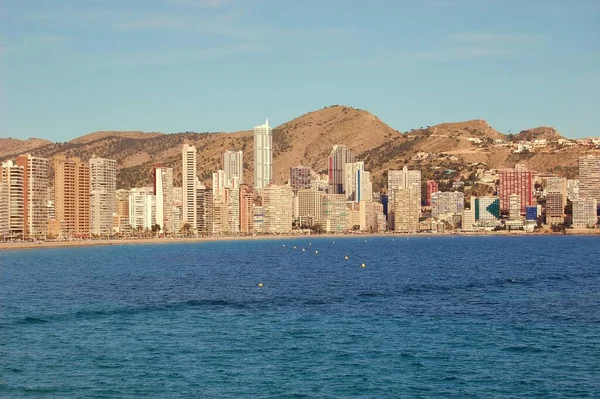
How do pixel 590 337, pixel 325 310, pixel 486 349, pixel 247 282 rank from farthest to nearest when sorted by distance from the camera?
pixel 247 282
pixel 325 310
pixel 590 337
pixel 486 349

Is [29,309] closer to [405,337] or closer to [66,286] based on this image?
[66,286]

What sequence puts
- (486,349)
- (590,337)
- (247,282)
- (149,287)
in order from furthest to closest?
(247,282) → (149,287) → (590,337) → (486,349)

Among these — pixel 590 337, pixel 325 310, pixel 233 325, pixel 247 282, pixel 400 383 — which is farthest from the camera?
pixel 247 282

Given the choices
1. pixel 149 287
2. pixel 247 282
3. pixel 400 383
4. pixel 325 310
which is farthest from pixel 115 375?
pixel 247 282

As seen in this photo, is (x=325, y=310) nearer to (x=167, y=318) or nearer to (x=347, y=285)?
(x=167, y=318)

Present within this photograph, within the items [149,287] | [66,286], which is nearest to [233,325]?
[149,287]

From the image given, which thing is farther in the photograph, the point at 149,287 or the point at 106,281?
the point at 106,281
